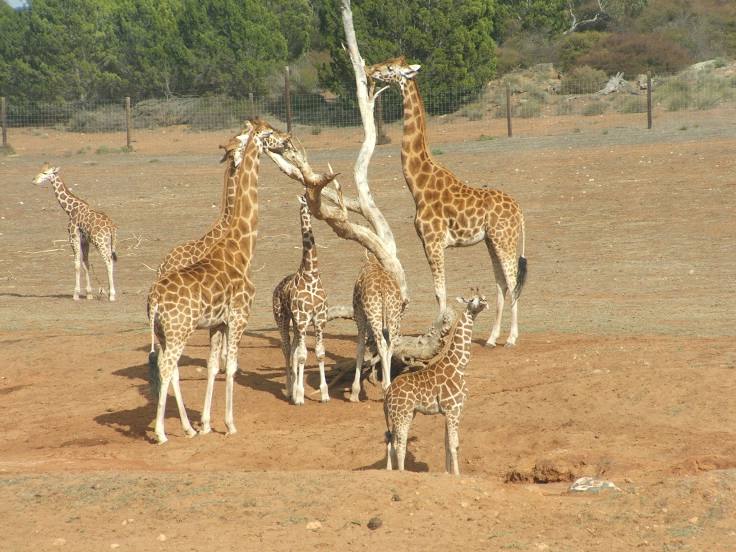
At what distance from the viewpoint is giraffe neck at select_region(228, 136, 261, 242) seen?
1239 centimetres

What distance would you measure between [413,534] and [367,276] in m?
5.52

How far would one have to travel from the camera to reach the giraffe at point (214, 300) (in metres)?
11.1

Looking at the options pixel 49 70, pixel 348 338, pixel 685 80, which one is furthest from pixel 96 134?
pixel 348 338

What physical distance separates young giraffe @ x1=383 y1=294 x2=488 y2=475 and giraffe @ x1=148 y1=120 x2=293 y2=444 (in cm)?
215

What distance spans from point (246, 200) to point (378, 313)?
6.03 feet

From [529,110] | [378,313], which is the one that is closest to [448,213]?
[378,313]

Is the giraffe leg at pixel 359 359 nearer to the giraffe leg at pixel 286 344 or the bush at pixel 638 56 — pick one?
the giraffe leg at pixel 286 344

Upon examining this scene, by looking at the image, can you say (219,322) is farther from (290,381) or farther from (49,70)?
(49,70)

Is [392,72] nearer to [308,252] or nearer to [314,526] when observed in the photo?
[308,252]

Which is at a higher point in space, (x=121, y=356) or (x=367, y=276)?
(x=367, y=276)

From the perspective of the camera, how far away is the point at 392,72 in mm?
15266

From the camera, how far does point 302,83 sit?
5334 centimetres

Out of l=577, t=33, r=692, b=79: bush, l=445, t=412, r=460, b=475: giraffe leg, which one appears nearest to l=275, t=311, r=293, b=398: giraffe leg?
l=445, t=412, r=460, b=475: giraffe leg

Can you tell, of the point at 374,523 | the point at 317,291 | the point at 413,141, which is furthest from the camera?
the point at 413,141
